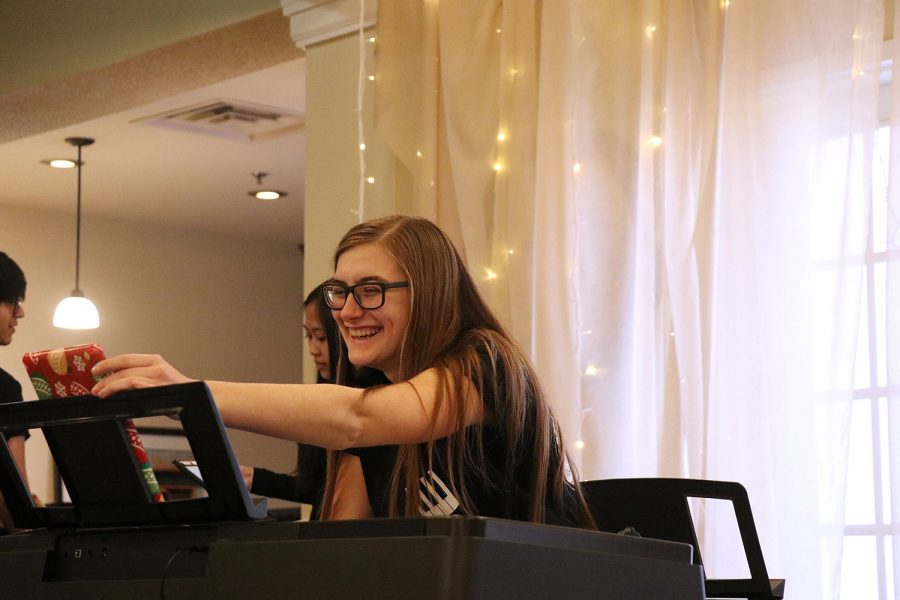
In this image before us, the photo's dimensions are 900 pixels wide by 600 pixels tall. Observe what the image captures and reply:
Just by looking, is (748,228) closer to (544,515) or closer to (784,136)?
(784,136)

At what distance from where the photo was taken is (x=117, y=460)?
45.5 inches

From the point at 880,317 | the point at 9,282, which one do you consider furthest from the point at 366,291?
the point at 9,282

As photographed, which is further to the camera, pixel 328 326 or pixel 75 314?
pixel 75 314

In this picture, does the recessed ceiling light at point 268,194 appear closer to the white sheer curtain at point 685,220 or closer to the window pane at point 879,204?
the white sheer curtain at point 685,220

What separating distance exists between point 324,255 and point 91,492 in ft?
6.84

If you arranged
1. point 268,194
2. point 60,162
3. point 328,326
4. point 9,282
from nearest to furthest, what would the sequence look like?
point 328,326, point 9,282, point 60,162, point 268,194

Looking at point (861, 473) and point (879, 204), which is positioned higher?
point (879, 204)

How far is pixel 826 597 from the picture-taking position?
217cm

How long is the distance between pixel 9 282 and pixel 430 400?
6.77ft

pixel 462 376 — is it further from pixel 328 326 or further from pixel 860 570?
pixel 328 326

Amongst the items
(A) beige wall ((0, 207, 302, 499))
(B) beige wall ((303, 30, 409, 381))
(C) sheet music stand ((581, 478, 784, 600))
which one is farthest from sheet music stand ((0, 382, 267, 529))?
(A) beige wall ((0, 207, 302, 499))

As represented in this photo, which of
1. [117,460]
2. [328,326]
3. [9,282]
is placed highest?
[9,282]

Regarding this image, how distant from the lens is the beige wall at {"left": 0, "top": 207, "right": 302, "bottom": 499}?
6.88 metres

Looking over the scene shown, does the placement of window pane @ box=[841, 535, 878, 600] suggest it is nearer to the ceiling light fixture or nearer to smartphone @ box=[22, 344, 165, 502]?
smartphone @ box=[22, 344, 165, 502]
